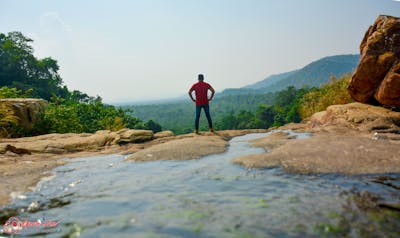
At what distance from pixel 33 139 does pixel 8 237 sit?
7.26 meters

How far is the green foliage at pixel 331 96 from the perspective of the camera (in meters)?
11.4

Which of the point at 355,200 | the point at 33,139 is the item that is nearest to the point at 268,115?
the point at 33,139

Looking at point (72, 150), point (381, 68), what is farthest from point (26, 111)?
point (381, 68)

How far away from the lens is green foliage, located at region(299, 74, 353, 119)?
1138cm

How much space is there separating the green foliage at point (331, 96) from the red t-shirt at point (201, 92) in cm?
563

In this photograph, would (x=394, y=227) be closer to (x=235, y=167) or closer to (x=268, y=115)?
(x=235, y=167)

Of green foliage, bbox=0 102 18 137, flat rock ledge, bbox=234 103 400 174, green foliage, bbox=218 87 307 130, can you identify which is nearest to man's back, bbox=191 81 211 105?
flat rock ledge, bbox=234 103 400 174

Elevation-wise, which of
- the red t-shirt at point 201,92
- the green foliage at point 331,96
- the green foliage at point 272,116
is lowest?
the green foliage at point 272,116

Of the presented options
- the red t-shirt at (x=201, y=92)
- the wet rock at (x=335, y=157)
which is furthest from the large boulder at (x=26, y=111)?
the wet rock at (x=335, y=157)

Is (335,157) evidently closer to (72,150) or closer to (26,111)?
(72,150)

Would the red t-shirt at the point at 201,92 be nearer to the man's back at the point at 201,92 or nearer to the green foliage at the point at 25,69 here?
the man's back at the point at 201,92

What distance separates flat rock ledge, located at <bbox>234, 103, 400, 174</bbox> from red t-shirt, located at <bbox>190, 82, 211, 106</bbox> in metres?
3.01

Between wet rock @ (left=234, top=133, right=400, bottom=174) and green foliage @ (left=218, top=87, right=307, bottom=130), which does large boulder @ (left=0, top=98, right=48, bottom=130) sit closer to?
wet rock @ (left=234, top=133, right=400, bottom=174)

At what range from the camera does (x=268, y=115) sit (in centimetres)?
4491
